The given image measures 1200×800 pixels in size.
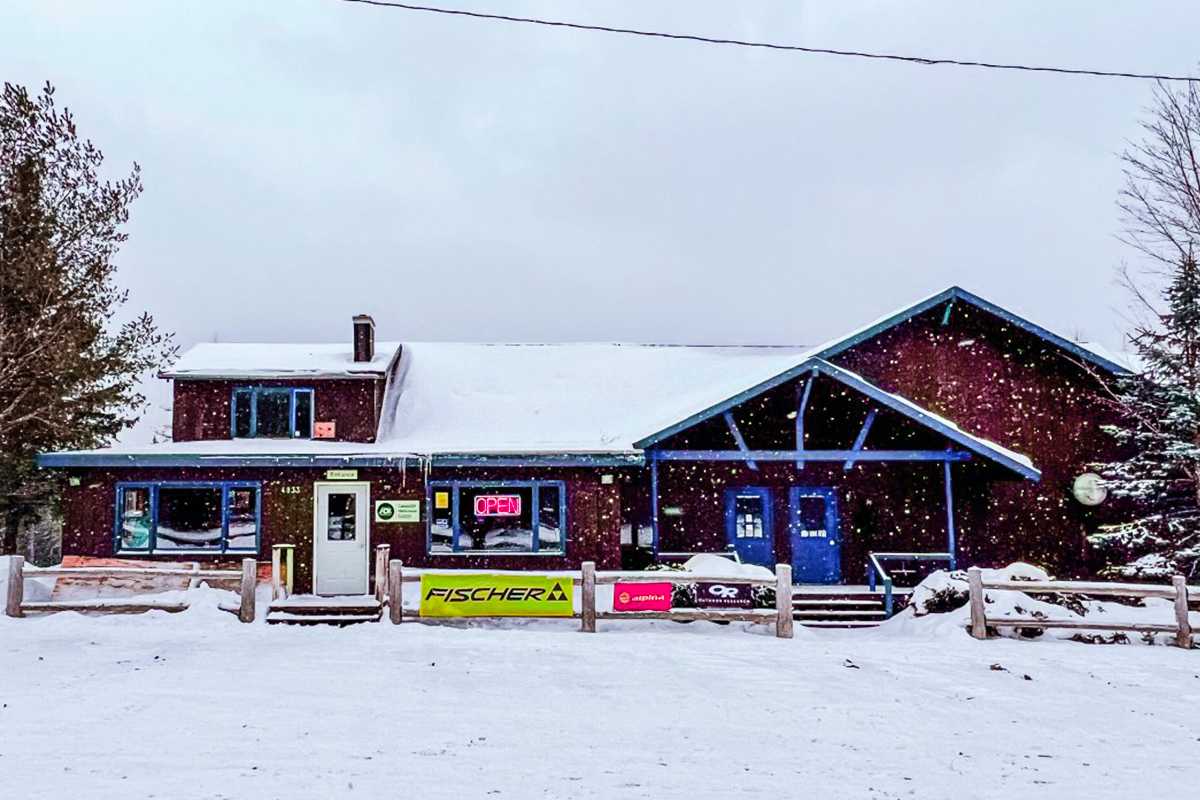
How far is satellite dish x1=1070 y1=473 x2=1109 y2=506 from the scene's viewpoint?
1666 cm

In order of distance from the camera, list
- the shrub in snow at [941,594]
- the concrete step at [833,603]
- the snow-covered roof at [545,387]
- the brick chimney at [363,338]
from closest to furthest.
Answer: the shrub in snow at [941,594] < the concrete step at [833,603] < the snow-covered roof at [545,387] < the brick chimney at [363,338]

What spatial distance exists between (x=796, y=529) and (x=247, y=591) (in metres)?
11.1

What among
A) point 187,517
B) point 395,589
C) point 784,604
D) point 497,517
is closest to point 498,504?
point 497,517

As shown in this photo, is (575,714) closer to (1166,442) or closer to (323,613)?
(323,613)

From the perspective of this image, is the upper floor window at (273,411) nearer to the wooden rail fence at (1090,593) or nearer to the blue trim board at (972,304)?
the blue trim board at (972,304)

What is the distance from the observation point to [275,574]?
1403cm

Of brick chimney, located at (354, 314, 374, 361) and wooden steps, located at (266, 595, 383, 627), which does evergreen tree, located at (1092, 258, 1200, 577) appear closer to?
wooden steps, located at (266, 595, 383, 627)

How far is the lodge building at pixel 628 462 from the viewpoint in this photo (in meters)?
15.3

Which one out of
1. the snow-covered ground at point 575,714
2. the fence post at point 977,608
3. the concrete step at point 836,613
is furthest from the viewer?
the concrete step at point 836,613

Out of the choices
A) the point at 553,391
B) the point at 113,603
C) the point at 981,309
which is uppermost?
the point at 981,309

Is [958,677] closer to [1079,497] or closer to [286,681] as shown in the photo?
[286,681]

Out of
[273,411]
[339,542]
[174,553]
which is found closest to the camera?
[174,553]

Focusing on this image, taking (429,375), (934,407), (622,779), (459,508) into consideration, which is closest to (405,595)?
(459,508)

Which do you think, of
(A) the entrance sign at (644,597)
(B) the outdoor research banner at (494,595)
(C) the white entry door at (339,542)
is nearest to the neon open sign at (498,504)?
(C) the white entry door at (339,542)
